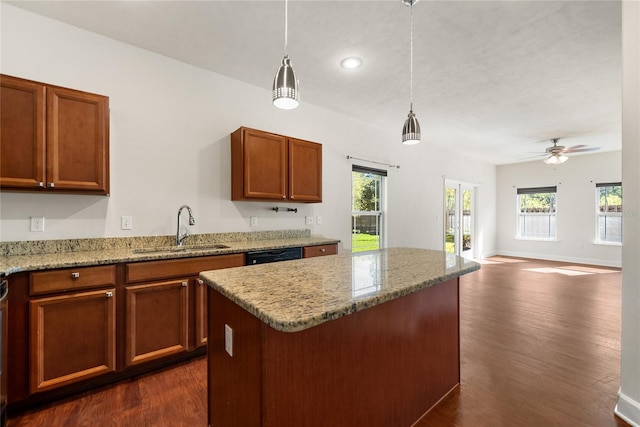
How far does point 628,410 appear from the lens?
1.73 metres

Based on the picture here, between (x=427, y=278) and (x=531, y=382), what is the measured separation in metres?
1.57

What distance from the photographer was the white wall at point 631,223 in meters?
1.70

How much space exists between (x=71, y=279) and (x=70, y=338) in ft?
1.28

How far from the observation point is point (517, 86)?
132 inches

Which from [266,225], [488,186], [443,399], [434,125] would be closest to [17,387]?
[266,225]

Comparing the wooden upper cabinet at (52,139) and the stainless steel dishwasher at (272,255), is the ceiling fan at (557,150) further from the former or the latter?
the wooden upper cabinet at (52,139)

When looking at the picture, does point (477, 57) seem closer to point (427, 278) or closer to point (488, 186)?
point (427, 278)

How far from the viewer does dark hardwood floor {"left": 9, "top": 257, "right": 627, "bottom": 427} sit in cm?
175

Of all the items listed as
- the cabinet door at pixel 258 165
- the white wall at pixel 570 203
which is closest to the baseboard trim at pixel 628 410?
the cabinet door at pixel 258 165

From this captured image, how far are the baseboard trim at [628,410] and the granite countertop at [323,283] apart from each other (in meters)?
1.22

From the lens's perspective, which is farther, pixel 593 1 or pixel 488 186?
pixel 488 186

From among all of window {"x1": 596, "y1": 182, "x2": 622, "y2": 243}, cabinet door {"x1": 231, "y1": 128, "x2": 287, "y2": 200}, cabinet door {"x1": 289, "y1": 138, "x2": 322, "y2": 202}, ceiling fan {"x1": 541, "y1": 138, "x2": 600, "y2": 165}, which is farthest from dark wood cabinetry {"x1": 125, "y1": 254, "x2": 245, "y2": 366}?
window {"x1": 596, "y1": 182, "x2": 622, "y2": 243}

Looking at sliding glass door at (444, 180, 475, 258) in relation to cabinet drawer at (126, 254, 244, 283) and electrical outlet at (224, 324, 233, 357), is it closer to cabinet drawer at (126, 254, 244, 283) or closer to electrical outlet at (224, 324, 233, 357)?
cabinet drawer at (126, 254, 244, 283)

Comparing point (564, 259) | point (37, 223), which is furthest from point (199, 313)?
point (564, 259)
